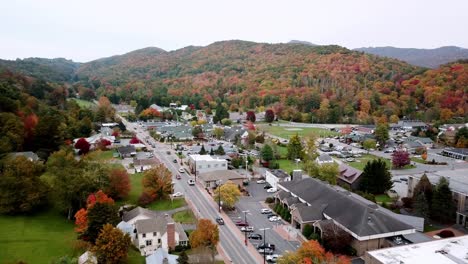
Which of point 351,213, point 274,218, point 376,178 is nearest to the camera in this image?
point 351,213

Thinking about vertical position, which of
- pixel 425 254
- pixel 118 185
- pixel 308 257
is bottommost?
pixel 425 254

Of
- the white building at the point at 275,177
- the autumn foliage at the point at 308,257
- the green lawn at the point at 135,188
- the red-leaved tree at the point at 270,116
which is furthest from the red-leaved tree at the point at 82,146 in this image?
the red-leaved tree at the point at 270,116

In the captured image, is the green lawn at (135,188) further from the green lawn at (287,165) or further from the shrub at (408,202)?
the shrub at (408,202)

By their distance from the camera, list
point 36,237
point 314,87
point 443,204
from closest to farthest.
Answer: point 36,237, point 443,204, point 314,87

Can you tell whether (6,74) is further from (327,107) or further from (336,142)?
(327,107)

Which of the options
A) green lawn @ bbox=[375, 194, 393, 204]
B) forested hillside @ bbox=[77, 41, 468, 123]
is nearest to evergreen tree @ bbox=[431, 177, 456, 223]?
green lawn @ bbox=[375, 194, 393, 204]

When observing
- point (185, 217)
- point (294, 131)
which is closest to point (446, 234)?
point (185, 217)

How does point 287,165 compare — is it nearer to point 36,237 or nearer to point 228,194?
point 228,194
